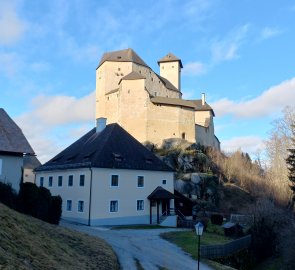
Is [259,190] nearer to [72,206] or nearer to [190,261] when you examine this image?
[72,206]

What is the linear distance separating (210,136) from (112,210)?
4551 cm

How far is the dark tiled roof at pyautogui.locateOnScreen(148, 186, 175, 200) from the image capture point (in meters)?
34.8

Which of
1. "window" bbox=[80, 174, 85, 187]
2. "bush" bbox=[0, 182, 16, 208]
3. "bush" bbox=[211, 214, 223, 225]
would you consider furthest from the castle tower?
"bush" bbox=[0, 182, 16, 208]

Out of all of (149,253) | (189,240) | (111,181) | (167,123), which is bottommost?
(149,253)

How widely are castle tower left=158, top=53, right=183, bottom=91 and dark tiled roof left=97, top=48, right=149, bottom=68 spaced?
10.3 m

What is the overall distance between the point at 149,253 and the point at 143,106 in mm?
44599

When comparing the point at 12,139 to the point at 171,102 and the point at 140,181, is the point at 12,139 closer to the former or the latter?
the point at 140,181

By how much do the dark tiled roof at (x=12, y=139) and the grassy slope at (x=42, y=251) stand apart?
8.77 metres

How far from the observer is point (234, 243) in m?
24.2

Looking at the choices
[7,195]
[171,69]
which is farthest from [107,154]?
[171,69]

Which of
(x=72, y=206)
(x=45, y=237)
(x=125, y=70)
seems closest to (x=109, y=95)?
(x=125, y=70)

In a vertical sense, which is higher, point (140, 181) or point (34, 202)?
point (140, 181)

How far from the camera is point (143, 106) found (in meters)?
63.0

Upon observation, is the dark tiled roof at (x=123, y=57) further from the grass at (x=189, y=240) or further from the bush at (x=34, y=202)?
the bush at (x=34, y=202)
